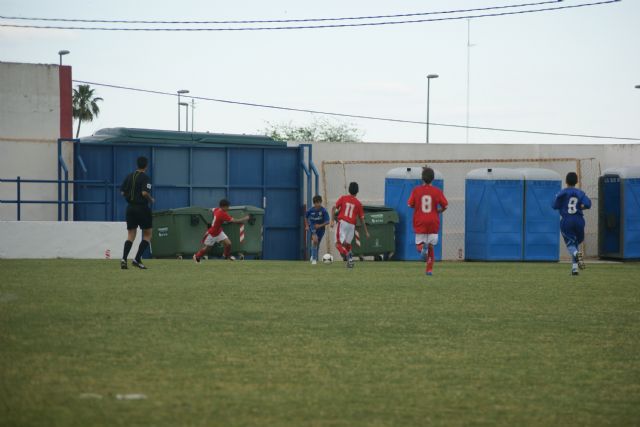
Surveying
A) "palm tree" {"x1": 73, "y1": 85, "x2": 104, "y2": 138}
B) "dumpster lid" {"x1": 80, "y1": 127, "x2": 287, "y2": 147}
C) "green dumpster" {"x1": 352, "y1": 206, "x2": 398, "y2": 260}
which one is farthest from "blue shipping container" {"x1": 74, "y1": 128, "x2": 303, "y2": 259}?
"palm tree" {"x1": 73, "y1": 85, "x2": 104, "y2": 138}

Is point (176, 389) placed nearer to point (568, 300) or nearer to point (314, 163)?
point (568, 300)

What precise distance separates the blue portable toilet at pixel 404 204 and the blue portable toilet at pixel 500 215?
1424mm

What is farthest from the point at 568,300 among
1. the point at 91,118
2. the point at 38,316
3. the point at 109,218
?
the point at 91,118

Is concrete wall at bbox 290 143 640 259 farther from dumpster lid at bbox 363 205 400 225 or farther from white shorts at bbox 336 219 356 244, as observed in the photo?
white shorts at bbox 336 219 356 244

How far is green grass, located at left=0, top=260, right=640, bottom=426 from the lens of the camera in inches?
235

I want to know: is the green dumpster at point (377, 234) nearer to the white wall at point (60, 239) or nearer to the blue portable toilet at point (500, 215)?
the blue portable toilet at point (500, 215)

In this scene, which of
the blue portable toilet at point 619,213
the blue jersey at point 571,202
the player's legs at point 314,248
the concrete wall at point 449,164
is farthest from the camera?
the concrete wall at point 449,164

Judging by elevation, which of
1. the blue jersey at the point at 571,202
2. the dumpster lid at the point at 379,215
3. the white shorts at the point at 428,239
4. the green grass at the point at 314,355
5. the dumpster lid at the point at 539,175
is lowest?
the green grass at the point at 314,355

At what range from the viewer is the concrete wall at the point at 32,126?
2791 centimetres

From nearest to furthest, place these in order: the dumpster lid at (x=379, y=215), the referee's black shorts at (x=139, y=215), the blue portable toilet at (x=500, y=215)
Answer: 1. the referee's black shorts at (x=139, y=215)
2. the dumpster lid at (x=379, y=215)
3. the blue portable toilet at (x=500, y=215)

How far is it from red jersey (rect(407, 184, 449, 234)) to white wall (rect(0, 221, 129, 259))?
9174 millimetres

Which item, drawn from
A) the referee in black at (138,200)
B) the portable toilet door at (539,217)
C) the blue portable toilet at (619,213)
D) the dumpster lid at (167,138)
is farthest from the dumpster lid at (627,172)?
the referee in black at (138,200)

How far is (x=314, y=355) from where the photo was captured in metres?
7.93

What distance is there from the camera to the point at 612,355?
826 centimetres
